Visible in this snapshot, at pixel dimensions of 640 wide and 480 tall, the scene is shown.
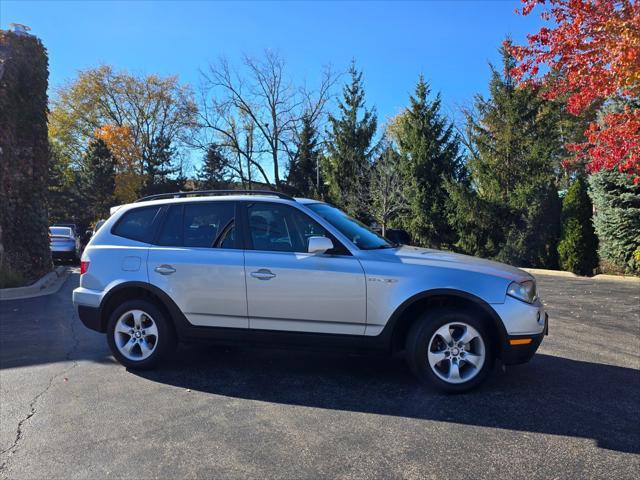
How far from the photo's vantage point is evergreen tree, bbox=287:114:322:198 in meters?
36.9

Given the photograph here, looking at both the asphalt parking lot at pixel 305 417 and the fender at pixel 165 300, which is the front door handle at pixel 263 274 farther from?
the asphalt parking lot at pixel 305 417

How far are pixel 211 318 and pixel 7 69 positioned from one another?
33.9ft

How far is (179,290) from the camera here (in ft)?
16.4

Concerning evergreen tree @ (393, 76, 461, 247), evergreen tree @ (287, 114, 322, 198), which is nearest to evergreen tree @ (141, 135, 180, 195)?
evergreen tree @ (287, 114, 322, 198)

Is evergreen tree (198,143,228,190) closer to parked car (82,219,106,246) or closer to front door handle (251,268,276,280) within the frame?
parked car (82,219,106,246)

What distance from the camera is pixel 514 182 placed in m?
17.8

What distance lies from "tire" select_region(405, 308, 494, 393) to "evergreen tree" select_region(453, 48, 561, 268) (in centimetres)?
1288

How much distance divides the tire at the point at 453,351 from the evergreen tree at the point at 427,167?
613 inches

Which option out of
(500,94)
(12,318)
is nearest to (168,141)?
(500,94)

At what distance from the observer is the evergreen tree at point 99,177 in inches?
1802

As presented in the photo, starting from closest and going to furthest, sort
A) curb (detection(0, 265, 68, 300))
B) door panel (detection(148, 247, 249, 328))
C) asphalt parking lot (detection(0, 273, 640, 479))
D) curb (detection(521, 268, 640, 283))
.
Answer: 1. asphalt parking lot (detection(0, 273, 640, 479))
2. door panel (detection(148, 247, 249, 328))
3. curb (detection(0, 265, 68, 300))
4. curb (detection(521, 268, 640, 283))

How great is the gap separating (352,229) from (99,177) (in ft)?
150

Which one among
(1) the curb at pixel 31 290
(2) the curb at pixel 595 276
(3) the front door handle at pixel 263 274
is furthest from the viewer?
(2) the curb at pixel 595 276

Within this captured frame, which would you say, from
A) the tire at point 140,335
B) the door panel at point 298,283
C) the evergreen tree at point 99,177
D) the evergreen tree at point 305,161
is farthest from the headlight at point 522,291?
the evergreen tree at point 99,177
